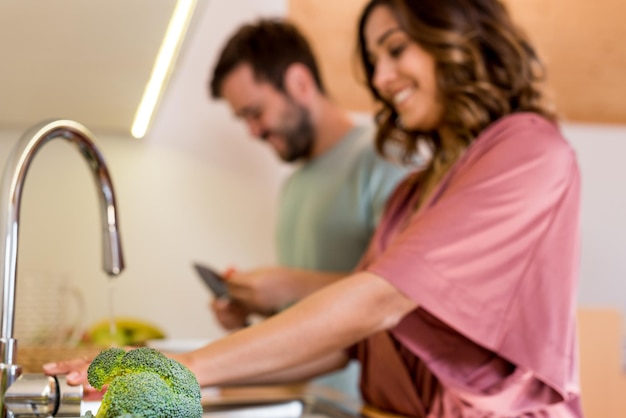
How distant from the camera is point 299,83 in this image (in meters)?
2.23

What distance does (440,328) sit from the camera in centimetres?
125

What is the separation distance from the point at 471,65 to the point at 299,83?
33.6 inches

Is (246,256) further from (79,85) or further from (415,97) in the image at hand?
(415,97)

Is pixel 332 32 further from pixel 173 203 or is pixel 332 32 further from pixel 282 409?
pixel 282 409

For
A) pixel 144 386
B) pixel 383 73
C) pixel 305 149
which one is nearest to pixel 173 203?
pixel 305 149

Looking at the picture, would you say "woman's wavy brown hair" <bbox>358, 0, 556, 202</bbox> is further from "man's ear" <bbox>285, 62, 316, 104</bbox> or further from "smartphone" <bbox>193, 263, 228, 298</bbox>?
"man's ear" <bbox>285, 62, 316, 104</bbox>

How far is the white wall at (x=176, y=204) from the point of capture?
255cm

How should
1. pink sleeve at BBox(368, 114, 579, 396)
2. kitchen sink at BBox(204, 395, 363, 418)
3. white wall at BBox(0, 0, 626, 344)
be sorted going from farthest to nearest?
1. white wall at BBox(0, 0, 626, 344)
2. kitchen sink at BBox(204, 395, 363, 418)
3. pink sleeve at BBox(368, 114, 579, 396)

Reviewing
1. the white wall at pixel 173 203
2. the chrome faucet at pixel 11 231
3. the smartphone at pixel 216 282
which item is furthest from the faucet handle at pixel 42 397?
the white wall at pixel 173 203

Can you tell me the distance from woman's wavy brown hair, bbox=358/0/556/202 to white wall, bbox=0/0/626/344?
1248mm

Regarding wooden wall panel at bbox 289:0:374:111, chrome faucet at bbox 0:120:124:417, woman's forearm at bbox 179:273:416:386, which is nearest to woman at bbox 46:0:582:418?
woman's forearm at bbox 179:273:416:386

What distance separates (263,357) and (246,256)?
1.63 m

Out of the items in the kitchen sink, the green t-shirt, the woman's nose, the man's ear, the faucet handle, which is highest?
the woman's nose

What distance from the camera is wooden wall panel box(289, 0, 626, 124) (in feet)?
8.82
